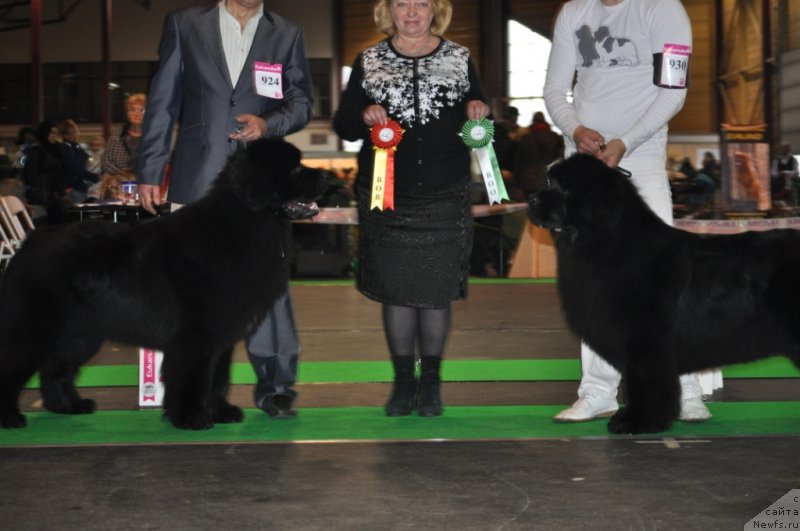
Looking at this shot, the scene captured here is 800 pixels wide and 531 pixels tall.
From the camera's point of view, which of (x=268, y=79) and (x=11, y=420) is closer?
(x=11, y=420)

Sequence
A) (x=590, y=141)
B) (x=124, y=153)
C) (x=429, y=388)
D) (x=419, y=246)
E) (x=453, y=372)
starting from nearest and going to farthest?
1. (x=590, y=141)
2. (x=419, y=246)
3. (x=429, y=388)
4. (x=453, y=372)
5. (x=124, y=153)

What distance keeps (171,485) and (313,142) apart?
21370 millimetres

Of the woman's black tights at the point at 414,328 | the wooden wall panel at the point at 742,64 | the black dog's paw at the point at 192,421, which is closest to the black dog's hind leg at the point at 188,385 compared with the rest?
the black dog's paw at the point at 192,421

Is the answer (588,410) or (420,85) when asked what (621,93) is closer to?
(420,85)

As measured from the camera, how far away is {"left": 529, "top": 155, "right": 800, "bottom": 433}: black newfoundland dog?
372 cm

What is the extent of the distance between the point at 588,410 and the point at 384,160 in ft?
4.04

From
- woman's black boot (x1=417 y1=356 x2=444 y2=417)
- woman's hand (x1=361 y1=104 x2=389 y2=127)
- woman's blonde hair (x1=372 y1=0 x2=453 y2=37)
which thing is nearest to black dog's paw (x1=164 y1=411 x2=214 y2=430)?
woman's black boot (x1=417 y1=356 x2=444 y2=417)

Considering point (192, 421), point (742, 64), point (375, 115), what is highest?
point (742, 64)

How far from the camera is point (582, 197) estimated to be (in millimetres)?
3750

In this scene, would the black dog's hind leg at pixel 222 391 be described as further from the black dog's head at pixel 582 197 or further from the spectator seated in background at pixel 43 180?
the spectator seated in background at pixel 43 180

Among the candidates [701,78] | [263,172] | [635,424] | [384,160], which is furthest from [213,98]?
[701,78]

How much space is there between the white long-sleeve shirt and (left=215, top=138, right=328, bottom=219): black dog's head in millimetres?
1049

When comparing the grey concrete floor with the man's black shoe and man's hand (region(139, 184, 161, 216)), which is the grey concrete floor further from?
man's hand (region(139, 184, 161, 216))

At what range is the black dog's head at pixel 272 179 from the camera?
380 cm
